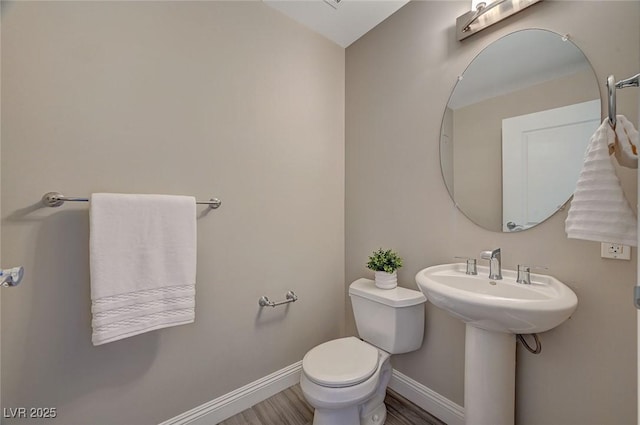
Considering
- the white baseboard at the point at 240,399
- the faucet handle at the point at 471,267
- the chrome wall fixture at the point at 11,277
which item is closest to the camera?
the chrome wall fixture at the point at 11,277

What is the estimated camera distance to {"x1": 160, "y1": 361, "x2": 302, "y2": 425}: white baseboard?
4.69 feet

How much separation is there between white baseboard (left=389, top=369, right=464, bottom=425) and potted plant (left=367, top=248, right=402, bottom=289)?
2.04 ft

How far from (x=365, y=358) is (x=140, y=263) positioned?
3.82 ft

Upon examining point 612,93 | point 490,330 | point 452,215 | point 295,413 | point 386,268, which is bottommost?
point 295,413

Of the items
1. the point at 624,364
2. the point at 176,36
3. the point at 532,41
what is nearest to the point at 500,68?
the point at 532,41

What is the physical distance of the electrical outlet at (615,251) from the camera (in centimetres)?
96

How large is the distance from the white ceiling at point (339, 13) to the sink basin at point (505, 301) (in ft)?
5.40

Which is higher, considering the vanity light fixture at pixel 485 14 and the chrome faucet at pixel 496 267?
→ the vanity light fixture at pixel 485 14

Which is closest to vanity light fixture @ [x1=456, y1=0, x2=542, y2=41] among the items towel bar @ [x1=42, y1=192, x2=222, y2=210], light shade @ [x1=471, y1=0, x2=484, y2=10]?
light shade @ [x1=471, y1=0, x2=484, y2=10]

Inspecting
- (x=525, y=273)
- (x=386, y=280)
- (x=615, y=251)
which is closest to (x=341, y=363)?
(x=386, y=280)

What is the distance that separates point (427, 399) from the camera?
1563 millimetres

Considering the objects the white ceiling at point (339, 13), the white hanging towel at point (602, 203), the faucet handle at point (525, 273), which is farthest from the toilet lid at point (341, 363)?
the white ceiling at point (339, 13)

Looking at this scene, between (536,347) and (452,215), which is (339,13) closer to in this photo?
(452,215)

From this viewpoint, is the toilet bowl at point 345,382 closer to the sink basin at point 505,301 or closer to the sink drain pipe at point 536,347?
the sink basin at point 505,301
